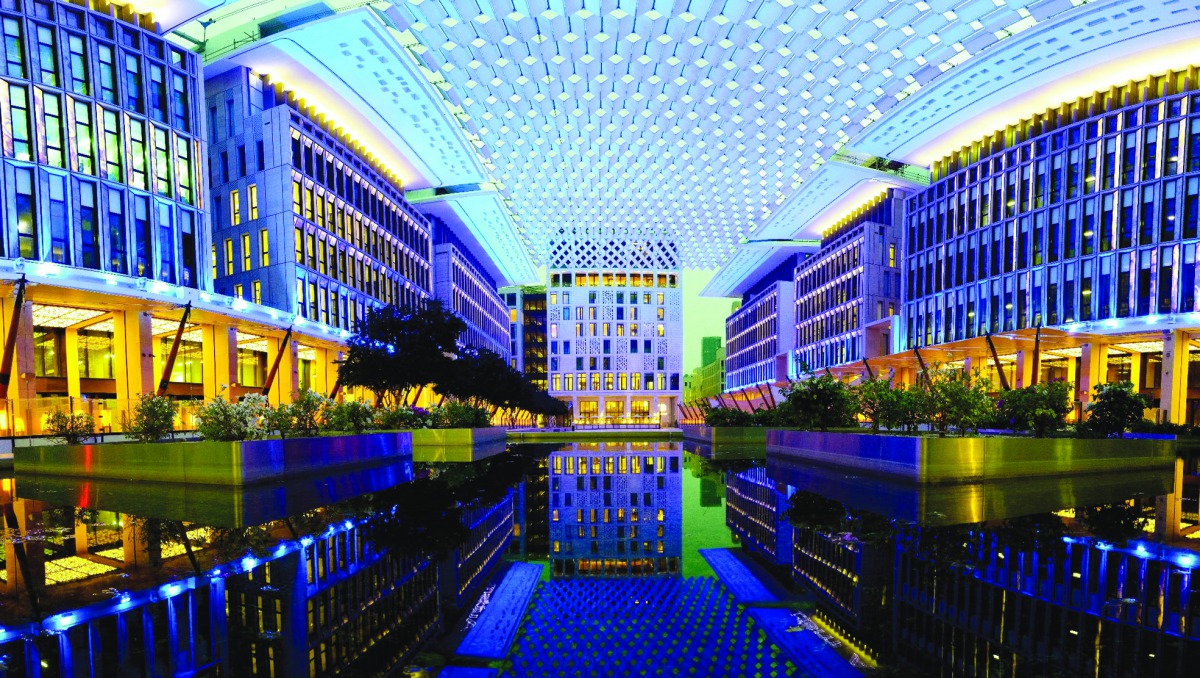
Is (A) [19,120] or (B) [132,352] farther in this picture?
(B) [132,352]

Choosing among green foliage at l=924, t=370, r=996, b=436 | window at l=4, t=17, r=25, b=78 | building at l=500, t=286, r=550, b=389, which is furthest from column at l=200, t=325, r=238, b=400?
building at l=500, t=286, r=550, b=389

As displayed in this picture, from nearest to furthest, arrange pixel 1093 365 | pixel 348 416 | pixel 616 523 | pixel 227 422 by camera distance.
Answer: pixel 616 523 < pixel 227 422 < pixel 348 416 < pixel 1093 365

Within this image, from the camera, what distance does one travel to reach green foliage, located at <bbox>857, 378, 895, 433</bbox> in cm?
1619

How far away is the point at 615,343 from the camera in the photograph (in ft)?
320

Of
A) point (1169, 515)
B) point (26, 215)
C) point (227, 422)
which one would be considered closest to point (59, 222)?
point (26, 215)

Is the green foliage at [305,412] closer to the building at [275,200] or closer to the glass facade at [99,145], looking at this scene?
the glass facade at [99,145]

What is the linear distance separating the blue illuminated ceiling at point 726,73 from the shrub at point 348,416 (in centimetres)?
2087

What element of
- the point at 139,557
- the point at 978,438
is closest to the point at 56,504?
Answer: the point at 139,557

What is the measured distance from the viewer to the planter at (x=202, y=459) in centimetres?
1261

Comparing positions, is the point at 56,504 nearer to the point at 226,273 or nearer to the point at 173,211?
the point at 173,211

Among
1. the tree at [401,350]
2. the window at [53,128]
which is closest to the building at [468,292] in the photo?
the tree at [401,350]

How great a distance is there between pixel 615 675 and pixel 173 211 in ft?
121

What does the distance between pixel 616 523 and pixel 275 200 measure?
38366 mm

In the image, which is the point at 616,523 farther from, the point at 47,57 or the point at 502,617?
the point at 47,57
